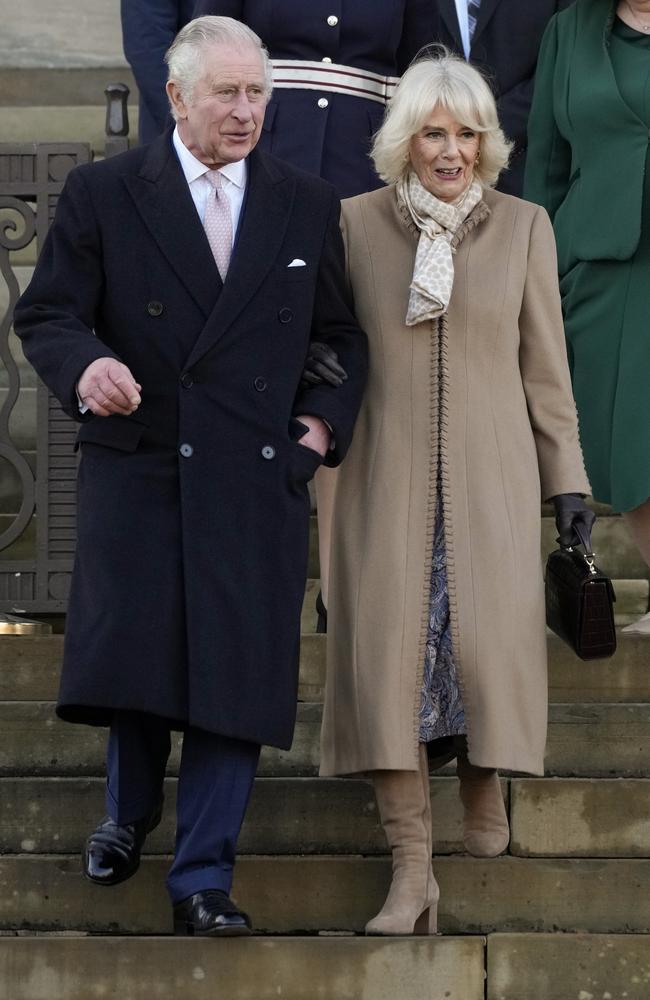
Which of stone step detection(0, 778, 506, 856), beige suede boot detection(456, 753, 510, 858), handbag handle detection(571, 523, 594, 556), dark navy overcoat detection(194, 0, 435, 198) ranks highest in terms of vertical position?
dark navy overcoat detection(194, 0, 435, 198)

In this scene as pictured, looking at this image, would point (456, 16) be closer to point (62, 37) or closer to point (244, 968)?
point (244, 968)

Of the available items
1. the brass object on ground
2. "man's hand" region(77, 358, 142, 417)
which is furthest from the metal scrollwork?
"man's hand" region(77, 358, 142, 417)

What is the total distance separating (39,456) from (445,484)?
2.26m

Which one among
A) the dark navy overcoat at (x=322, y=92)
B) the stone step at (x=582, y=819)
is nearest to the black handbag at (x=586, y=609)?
the stone step at (x=582, y=819)

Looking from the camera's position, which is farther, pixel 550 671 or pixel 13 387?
pixel 13 387

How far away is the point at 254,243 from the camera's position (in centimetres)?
463

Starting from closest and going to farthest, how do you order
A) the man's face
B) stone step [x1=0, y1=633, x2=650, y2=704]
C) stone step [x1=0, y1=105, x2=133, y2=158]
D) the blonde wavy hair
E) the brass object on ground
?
1. the man's face
2. the blonde wavy hair
3. stone step [x1=0, y1=633, x2=650, y2=704]
4. the brass object on ground
5. stone step [x1=0, y1=105, x2=133, y2=158]

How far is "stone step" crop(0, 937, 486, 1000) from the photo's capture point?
4480mm

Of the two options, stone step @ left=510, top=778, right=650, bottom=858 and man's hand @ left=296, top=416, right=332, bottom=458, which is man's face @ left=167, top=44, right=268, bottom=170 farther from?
stone step @ left=510, top=778, right=650, bottom=858

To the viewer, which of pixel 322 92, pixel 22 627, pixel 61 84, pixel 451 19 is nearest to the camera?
pixel 322 92

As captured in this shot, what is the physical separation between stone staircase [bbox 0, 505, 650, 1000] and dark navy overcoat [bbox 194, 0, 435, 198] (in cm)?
123

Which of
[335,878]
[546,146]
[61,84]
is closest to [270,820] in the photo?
[335,878]

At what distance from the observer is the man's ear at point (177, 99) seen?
15.1 ft

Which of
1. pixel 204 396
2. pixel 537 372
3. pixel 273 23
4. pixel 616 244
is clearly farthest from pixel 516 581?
pixel 273 23
